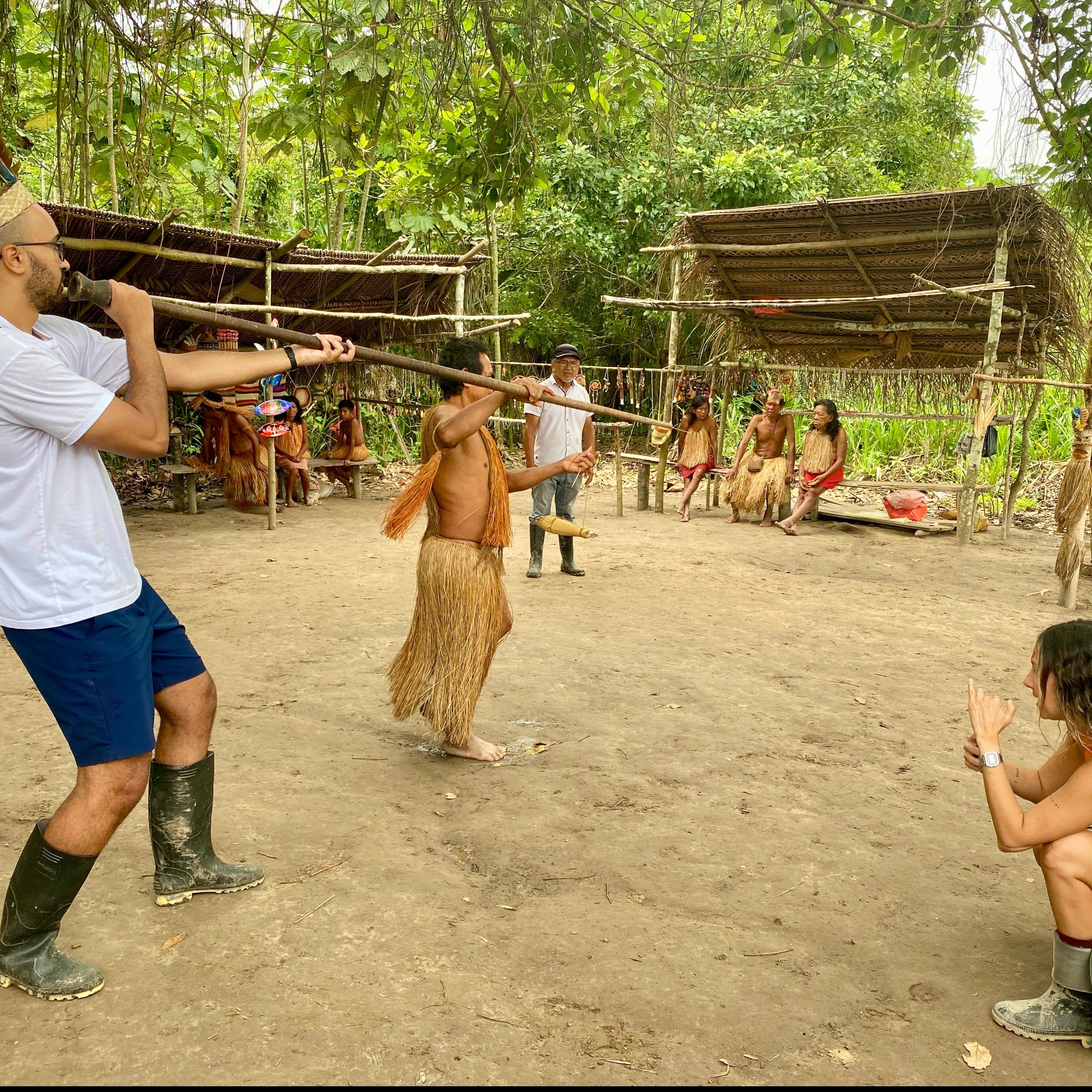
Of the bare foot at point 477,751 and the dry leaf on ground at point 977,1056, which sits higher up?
the dry leaf on ground at point 977,1056

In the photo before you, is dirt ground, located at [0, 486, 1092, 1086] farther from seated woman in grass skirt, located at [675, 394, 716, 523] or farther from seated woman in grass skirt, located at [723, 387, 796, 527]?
seated woman in grass skirt, located at [675, 394, 716, 523]

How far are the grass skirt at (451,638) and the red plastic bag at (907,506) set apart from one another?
7320 millimetres

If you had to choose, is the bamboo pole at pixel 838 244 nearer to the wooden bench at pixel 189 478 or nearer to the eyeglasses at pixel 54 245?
the wooden bench at pixel 189 478

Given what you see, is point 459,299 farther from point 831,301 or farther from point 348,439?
point 831,301

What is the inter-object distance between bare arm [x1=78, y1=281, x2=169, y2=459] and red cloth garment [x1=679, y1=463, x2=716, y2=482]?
8855 millimetres

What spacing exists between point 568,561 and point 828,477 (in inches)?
147

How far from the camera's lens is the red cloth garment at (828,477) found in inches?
388

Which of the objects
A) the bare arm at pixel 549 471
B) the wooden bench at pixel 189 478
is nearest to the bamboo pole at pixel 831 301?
the wooden bench at pixel 189 478

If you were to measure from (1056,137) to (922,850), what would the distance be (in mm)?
2673

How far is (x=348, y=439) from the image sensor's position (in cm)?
1104

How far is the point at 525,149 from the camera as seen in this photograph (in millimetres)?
4590

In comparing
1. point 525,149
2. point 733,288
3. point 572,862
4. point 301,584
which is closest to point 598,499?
point 733,288

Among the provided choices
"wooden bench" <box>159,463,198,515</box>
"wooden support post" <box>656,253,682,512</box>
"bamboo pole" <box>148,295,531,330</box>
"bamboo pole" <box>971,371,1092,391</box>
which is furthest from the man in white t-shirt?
"wooden support post" <box>656,253,682,512</box>

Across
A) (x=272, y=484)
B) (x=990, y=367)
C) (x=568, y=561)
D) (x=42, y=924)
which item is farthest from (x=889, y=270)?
(x=42, y=924)
